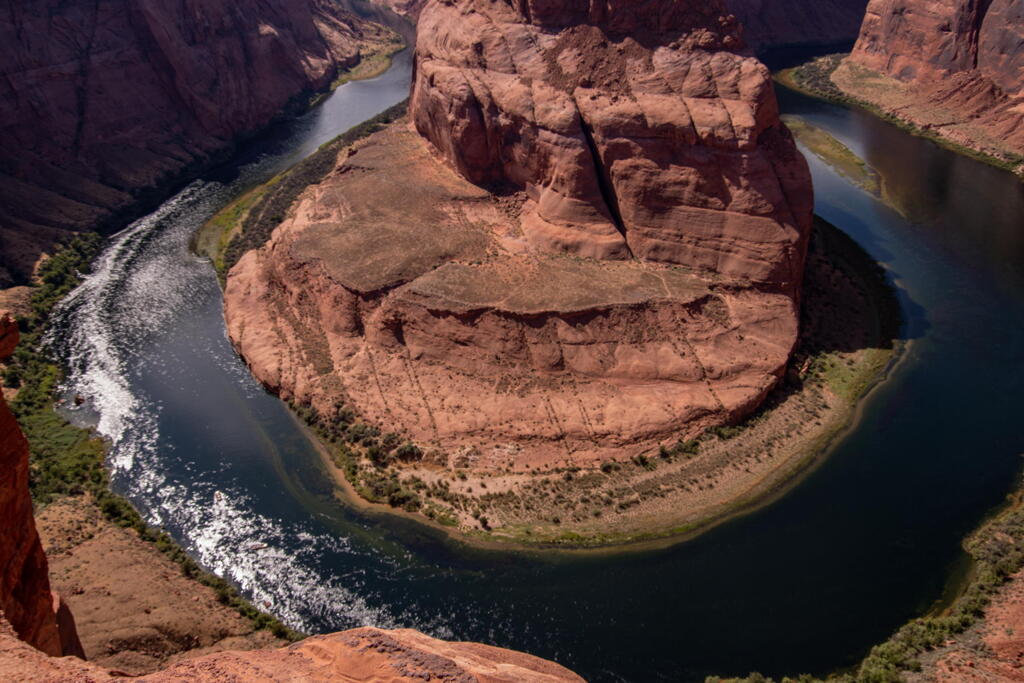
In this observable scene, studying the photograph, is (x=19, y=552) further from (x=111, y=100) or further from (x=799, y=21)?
(x=799, y=21)

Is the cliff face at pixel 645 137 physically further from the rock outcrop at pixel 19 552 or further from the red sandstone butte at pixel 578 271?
the rock outcrop at pixel 19 552

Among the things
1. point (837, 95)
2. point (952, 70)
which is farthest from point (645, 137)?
point (837, 95)

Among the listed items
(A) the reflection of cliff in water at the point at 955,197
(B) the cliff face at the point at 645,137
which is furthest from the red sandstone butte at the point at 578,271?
(A) the reflection of cliff in water at the point at 955,197

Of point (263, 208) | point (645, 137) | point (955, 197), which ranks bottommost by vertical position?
point (955, 197)

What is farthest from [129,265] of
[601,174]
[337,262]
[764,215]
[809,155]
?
[809,155]

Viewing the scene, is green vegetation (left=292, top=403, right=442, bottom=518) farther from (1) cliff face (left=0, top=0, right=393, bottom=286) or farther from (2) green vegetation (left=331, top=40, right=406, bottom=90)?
(2) green vegetation (left=331, top=40, right=406, bottom=90)

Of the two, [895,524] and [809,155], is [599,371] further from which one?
[809,155]
